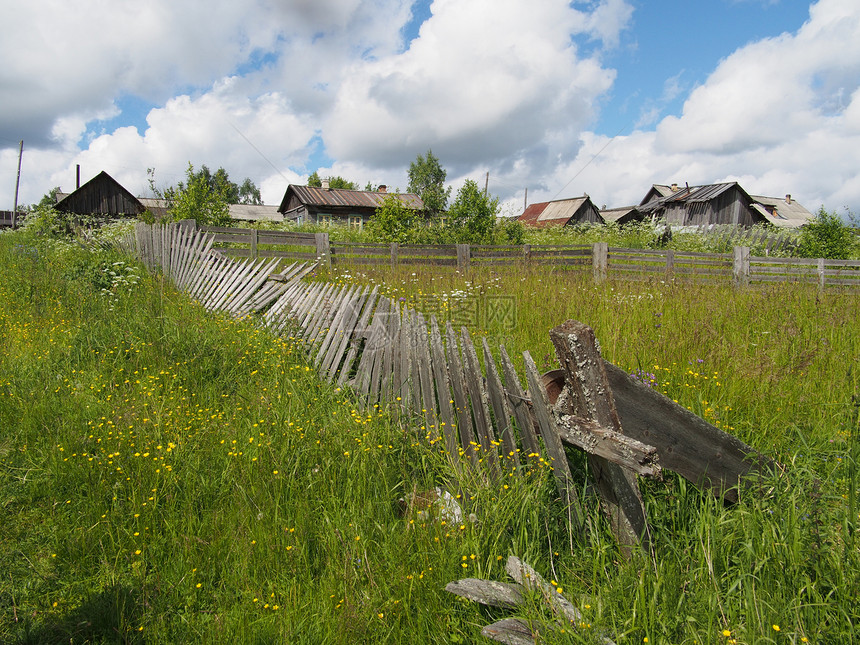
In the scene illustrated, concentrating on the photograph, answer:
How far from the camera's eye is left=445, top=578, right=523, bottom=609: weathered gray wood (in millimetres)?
1722

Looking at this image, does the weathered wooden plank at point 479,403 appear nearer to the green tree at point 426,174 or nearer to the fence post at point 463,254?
the fence post at point 463,254

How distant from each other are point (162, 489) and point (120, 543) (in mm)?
340

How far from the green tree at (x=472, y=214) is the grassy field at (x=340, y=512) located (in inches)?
610

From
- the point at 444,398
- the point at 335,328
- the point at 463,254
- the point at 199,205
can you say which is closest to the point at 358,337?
the point at 335,328

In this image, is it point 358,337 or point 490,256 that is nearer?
point 358,337

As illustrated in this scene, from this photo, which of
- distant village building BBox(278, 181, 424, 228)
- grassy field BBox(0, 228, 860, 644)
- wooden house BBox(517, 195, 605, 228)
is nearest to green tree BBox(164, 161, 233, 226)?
grassy field BBox(0, 228, 860, 644)

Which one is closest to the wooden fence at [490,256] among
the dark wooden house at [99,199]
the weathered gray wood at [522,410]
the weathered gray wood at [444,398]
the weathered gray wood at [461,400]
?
the weathered gray wood at [444,398]

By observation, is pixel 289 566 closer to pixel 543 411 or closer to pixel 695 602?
pixel 543 411

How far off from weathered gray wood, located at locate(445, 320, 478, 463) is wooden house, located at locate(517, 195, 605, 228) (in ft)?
146

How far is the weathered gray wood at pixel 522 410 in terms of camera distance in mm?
2373

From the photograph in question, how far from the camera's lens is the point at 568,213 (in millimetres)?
47719

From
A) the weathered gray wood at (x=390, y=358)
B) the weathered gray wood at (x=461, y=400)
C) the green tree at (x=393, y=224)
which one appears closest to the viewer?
the weathered gray wood at (x=461, y=400)

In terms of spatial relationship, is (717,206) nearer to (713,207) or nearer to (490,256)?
(713,207)

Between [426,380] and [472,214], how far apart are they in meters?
17.8
